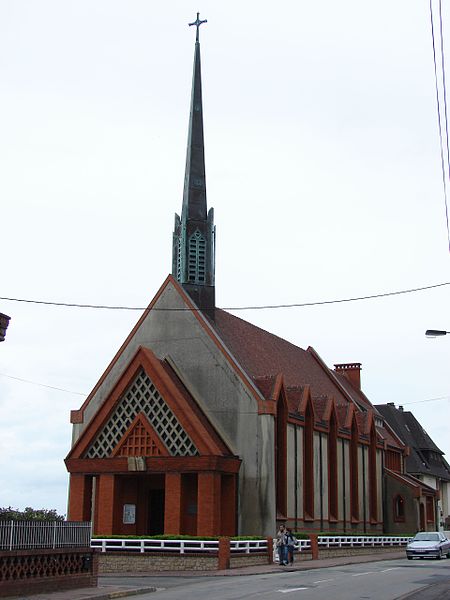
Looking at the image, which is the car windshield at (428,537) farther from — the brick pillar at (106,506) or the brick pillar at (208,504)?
the brick pillar at (106,506)

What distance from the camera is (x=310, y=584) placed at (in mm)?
24500

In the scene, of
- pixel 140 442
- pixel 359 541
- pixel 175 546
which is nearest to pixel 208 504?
pixel 175 546

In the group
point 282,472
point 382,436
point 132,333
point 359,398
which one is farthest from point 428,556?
point 359,398

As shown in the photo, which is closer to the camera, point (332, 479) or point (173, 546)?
point (173, 546)

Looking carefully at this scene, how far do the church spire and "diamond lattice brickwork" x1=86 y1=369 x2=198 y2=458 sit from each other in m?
5.91

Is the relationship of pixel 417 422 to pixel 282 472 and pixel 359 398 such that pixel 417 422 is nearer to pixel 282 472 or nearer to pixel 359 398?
pixel 359 398

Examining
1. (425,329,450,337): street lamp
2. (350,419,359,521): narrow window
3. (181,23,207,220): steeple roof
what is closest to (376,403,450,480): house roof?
(350,419,359,521): narrow window

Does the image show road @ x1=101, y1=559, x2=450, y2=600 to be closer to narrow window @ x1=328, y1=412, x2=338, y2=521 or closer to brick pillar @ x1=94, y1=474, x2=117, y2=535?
brick pillar @ x1=94, y1=474, x2=117, y2=535

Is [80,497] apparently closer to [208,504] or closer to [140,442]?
[140,442]

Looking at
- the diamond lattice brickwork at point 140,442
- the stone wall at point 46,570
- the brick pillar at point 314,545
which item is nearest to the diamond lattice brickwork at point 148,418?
the diamond lattice brickwork at point 140,442

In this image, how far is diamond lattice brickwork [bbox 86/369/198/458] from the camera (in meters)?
40.0

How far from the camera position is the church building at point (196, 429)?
39.5m

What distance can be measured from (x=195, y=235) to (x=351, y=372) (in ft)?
106

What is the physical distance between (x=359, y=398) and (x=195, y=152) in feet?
97.0
